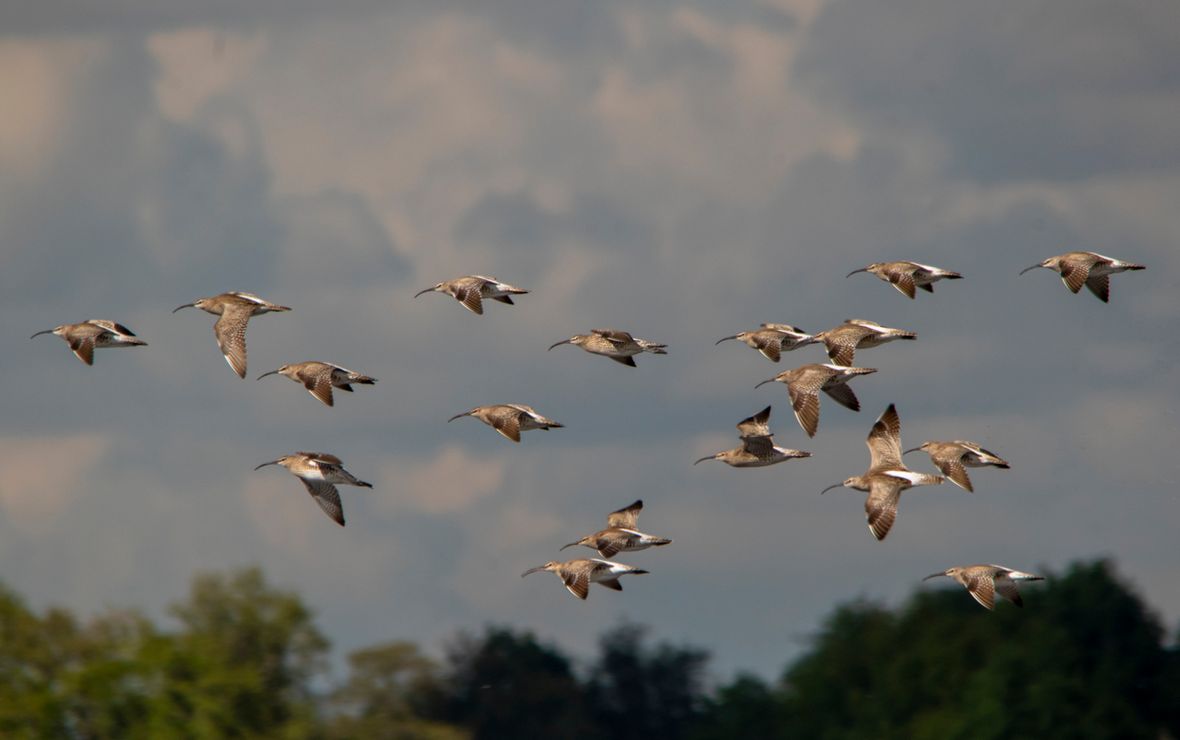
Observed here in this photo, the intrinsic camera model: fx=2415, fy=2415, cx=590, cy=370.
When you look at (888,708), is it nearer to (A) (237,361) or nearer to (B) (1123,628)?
(B) (1123,628)

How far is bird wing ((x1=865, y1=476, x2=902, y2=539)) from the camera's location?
56.0m

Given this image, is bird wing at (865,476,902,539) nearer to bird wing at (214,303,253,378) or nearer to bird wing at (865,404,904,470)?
bird wing at (865,404,904,470)

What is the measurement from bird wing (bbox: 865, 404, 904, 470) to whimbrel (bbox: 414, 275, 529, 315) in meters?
9.61

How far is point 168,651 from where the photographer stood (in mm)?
101188

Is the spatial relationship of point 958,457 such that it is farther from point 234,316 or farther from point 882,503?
point 234,316

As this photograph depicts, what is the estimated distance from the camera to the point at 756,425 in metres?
62.1

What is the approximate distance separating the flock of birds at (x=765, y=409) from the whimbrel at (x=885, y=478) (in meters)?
0.03

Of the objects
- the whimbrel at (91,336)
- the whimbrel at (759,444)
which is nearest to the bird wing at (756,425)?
the whimbrel at (759,444)

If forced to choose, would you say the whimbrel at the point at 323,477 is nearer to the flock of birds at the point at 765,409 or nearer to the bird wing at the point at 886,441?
the flock of birds at the point at 765,409

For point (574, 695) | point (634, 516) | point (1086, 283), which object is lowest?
point (634, 516)

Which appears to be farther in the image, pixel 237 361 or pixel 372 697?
pixel 372 697

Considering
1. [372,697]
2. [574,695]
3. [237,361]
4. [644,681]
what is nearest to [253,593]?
[372,697]

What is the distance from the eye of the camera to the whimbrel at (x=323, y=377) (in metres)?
58.2

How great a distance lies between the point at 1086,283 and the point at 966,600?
87.9m
